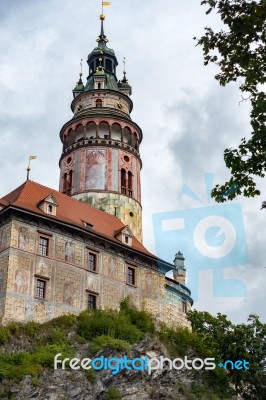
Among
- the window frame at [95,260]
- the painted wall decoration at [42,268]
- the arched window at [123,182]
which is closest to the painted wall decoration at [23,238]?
the painted wall decoration at [42,268]

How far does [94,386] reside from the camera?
25906 mm

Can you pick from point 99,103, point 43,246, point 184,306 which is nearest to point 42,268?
point 43,246

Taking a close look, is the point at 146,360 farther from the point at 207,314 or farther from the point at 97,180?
the point at 97,180

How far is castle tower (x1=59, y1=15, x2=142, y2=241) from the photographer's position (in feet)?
139

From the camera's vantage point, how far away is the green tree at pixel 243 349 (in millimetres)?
28097

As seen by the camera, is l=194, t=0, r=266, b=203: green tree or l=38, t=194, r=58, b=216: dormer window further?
l=38, t=194, r=58, b=216: dormer window

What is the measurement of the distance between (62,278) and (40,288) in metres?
1.48

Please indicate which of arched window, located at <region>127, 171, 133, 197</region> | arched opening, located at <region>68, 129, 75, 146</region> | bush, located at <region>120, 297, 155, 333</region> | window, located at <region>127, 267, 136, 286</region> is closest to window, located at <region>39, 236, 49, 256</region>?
bush, located at <region>120, 297, 155, 333</region>

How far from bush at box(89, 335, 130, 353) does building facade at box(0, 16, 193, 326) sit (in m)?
3.12

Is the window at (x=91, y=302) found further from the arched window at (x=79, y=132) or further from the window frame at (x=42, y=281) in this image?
the arched window at (x=79, y=132)

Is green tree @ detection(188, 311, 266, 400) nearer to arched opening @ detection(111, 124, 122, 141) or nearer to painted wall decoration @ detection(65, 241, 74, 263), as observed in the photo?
painted wall decoration @ detection(65, 241, 74, 263)

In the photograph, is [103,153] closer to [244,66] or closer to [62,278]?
[62,278]

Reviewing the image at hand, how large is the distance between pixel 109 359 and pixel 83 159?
20062 mm

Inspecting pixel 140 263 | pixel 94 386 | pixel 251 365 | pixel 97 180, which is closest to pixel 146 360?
pixel 94 386
